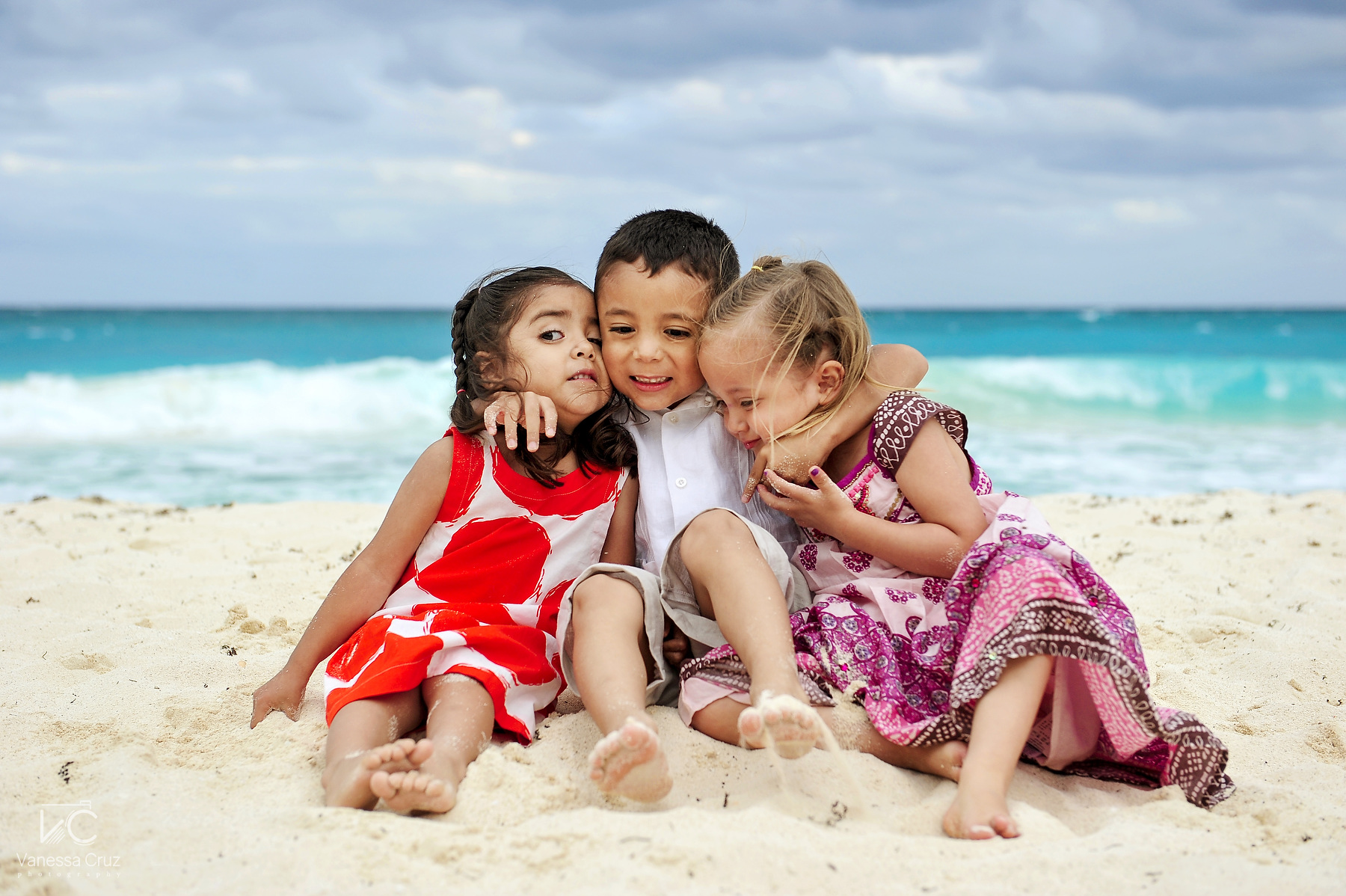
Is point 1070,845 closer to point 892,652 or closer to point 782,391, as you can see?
point 892,652

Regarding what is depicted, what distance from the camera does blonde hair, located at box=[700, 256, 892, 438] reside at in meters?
2.42

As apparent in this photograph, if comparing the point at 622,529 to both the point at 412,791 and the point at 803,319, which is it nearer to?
the point at 803,319

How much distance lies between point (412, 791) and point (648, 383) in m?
1.25

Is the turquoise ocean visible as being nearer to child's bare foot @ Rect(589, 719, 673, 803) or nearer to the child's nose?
the child's nose

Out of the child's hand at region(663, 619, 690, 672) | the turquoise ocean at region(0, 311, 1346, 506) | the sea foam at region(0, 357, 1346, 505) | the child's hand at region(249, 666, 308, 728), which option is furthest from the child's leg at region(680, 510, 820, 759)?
the sea foam at region(0, 357, 1346, 505)

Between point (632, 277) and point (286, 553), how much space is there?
2.51m

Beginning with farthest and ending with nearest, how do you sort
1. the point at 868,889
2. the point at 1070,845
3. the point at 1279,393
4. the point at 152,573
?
1. the point at 1279,393
2. the point at 152,573
3. the point at 1070,845
4. the point at 868,889

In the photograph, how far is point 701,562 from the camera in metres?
2.23

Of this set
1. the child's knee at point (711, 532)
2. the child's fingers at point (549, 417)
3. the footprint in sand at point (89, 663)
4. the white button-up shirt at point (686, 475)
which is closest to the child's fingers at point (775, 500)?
the child's knee at point (711, 532)

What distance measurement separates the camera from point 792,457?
2.42 m

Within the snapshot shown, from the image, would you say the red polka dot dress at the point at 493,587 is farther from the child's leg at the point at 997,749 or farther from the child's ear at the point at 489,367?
the child's leg at the point at 997,749

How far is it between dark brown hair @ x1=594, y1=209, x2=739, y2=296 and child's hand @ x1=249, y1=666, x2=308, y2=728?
1.32 meters

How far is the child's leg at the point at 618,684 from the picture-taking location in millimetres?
1791

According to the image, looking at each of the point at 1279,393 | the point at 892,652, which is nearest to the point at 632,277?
the point at 892,652
